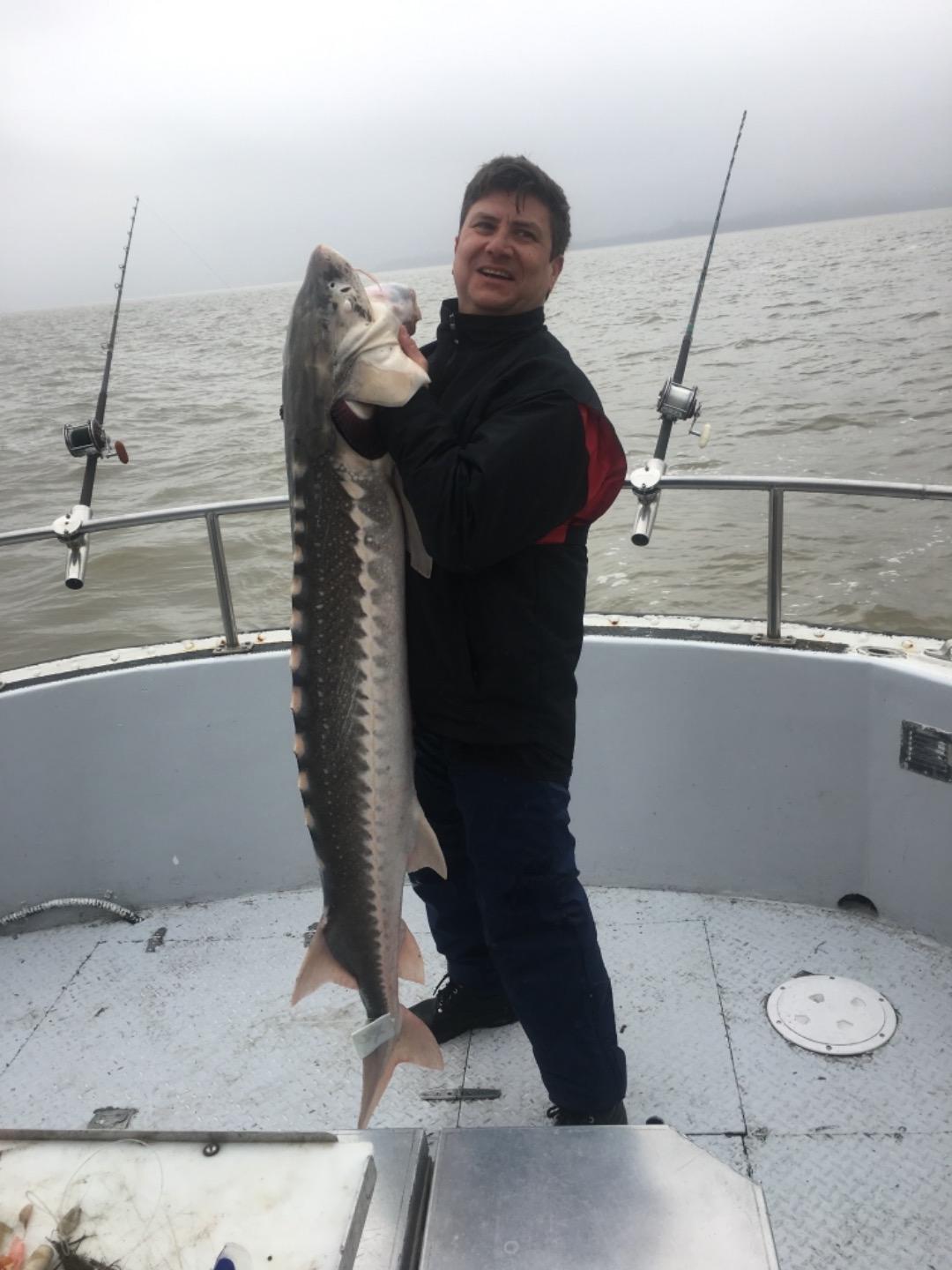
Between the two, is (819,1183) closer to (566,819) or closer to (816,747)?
(566,819)

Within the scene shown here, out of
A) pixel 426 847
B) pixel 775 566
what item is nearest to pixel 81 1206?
pixel 426 847

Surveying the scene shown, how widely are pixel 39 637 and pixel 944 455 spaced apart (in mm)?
9034

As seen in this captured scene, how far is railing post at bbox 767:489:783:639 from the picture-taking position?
283cm

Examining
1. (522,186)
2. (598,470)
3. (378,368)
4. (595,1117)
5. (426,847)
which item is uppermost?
(522,186)

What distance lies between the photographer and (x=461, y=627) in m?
1.92

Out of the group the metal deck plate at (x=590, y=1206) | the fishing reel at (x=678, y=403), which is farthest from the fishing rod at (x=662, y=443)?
the metal deck plate at (x=590, y=1206)

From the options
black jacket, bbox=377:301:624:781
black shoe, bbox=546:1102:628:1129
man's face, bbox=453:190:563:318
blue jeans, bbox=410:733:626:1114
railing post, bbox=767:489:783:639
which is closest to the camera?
black jacket, bbox=377:301:624:781

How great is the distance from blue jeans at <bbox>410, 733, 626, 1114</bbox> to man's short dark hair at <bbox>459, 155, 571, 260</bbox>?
1070mm

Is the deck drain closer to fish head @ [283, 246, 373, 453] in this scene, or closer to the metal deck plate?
the metal deck plate

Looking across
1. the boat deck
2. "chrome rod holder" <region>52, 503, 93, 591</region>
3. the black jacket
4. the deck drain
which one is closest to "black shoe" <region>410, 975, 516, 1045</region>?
the boat deck

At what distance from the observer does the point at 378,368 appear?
169cm

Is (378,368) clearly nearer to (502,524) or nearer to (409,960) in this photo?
(502,524)

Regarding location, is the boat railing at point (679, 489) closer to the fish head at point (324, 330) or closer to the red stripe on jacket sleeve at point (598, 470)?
the red stripe on jacket sleeve at point (598, 470)

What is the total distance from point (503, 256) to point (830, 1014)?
2.06m
